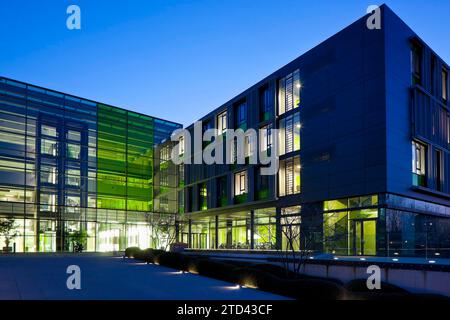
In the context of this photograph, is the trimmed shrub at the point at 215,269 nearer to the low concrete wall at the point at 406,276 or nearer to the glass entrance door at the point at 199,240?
the low concrete wall at the point at 406,276

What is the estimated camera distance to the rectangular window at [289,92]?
3988 centimetres

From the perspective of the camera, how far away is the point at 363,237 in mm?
31938

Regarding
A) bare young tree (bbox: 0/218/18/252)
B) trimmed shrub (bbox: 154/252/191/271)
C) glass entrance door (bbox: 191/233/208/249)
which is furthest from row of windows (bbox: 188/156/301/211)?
bare young tree (bbox: 0/218/18/252)

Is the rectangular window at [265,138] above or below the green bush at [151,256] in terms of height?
above

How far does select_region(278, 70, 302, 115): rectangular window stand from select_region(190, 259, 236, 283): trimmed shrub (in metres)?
20.6

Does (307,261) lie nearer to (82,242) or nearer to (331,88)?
(331,88)

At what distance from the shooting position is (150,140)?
197 feet

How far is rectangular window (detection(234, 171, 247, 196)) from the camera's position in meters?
46.6

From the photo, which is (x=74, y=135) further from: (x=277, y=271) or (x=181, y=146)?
(x=277, y=271)

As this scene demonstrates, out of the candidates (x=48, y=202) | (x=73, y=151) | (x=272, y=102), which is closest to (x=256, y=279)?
(x=272, y=102)

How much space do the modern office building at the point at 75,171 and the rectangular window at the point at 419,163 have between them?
81.9 ft

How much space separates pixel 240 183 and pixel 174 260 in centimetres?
2149

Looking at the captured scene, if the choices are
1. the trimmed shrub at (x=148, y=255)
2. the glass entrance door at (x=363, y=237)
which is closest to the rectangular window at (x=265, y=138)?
the glass entrance door at (x=363, y=237)
